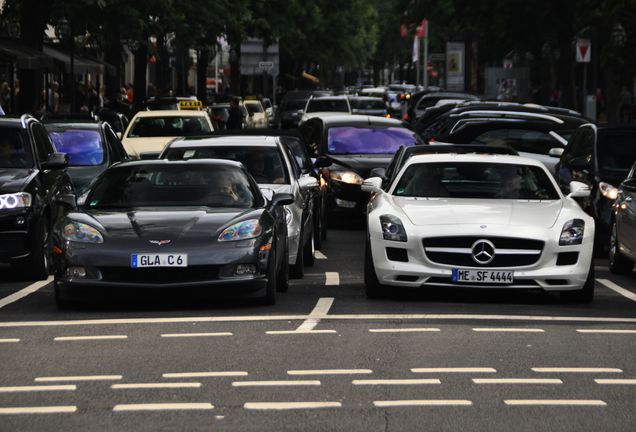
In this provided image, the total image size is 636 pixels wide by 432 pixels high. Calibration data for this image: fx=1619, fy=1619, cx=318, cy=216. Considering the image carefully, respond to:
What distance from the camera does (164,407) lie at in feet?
27.7

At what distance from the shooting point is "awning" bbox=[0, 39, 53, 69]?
112 ft

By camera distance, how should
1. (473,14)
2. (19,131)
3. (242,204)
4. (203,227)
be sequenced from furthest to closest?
(473,14)
(19,131)
(242,204)
(203,227)

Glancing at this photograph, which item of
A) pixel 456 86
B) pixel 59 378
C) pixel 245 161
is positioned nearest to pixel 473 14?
pixel 456 86

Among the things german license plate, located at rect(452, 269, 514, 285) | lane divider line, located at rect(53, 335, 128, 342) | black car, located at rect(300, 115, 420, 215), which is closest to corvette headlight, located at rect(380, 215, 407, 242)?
german license plate, located at rect(452, 269, 514, 285)

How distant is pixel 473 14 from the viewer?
180 ft

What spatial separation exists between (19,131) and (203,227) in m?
4.81

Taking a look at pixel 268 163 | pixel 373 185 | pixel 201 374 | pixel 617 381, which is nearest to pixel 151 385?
pixel 201 374

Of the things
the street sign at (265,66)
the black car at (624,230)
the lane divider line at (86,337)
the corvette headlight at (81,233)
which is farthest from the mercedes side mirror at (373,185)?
the street sign at (265,66)

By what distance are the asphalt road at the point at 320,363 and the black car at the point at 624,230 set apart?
216cm

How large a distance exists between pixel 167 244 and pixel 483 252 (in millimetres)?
2644

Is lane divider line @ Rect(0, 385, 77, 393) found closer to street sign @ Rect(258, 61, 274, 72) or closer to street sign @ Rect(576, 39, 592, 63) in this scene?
street sign @ Rect(576, 39, 592, 63)

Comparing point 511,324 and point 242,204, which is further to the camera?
point 242,204

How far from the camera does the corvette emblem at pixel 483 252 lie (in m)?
13.5

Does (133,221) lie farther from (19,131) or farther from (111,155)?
(111,155)
